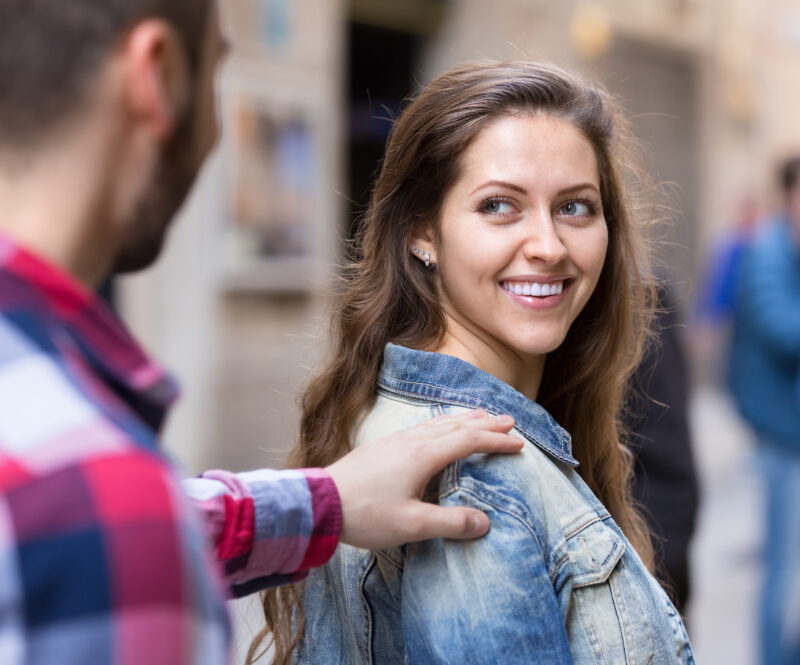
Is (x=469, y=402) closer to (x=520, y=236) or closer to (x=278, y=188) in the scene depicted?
(x=520, y=236)

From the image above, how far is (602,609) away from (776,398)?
2.90 meters

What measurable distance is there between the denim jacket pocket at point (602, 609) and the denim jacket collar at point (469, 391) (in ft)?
0.55

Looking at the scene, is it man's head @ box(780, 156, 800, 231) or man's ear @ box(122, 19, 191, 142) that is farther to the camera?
man's head @ box(780, 156, 800, 231)

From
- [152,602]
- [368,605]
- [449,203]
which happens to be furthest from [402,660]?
[152,602]

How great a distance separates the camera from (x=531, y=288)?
4.95ft

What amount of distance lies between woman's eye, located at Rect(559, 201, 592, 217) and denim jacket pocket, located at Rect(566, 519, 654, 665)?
19.2 inches

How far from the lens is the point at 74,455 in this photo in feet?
2.30

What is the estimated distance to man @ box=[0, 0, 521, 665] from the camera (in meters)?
0.68

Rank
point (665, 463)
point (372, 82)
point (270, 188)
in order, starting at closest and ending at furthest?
point (665, 463), point (270, 188), point (372, 82)

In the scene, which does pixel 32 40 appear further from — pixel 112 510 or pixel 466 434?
pixel 466 434

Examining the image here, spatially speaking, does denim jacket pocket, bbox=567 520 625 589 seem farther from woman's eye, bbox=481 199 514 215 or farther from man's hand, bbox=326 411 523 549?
woman's eye, bbox=481 199 514 215

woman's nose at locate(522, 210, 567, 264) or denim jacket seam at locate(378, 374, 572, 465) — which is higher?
woman's nose at locate(522, 210, 567, 264)

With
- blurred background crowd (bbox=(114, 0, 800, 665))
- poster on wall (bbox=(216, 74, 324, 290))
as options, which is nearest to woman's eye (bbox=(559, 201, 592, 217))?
blurred background crowd (bbox=(114, 0, 800, 665))

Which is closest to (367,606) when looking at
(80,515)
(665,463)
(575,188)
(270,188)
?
(575,188)
